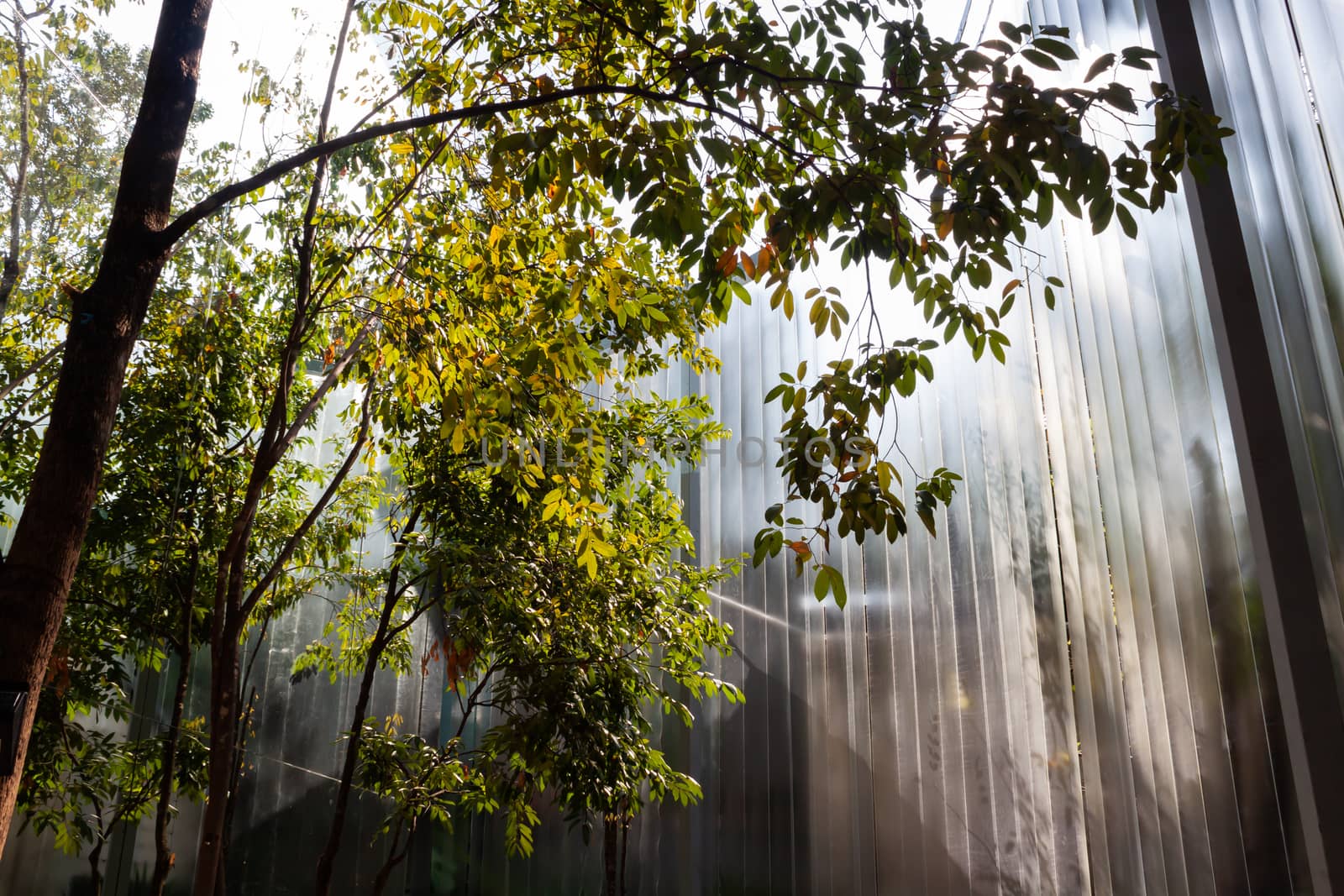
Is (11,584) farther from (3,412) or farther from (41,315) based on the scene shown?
(3,412)

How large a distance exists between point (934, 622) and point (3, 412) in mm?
2776

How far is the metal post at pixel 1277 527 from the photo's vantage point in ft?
6.17

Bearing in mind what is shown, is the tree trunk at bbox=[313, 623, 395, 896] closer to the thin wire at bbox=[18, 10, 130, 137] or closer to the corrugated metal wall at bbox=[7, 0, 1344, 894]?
the corrugated metal wall at bbox=[7, 0, 1344, 894]

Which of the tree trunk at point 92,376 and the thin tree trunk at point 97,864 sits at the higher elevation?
the tree trunk at point 92,376

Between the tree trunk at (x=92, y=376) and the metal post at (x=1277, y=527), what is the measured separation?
6.57 feet

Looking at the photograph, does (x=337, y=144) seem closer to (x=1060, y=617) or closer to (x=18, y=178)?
(x=18, y=178)

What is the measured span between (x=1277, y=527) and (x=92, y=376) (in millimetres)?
2235

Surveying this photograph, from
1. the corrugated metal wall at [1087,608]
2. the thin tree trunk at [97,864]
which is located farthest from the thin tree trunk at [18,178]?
the corrugated metal wall at [1087,608]

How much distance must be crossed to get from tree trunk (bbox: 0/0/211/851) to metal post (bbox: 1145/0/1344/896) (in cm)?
200

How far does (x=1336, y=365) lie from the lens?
6.59 ft

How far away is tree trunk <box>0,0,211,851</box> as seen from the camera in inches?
48.3

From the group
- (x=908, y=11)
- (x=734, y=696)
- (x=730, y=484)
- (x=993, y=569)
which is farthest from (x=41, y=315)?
(x=908, y=11)

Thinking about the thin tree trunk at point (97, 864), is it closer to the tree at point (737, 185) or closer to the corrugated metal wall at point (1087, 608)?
the corrugated metal wall at point (1087, 608)

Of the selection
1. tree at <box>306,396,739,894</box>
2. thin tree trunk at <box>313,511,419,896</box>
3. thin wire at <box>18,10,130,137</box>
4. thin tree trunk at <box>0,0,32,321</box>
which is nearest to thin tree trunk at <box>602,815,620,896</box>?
tree at <box>306,396,739,894</box>
